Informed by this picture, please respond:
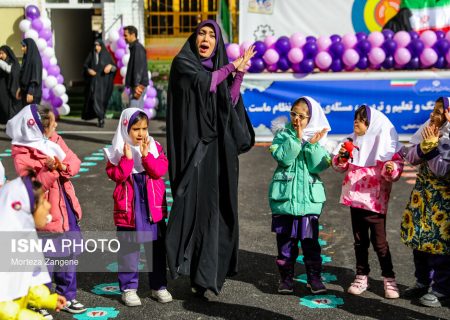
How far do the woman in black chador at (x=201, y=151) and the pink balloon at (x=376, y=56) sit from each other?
6697 mm

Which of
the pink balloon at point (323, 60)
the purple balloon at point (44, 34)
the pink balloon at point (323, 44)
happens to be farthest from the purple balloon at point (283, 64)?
the purple balloon at point (44, 34)

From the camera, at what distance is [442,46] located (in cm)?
1145

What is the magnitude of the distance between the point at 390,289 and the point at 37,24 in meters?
11.0

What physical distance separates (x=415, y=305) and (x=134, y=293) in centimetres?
208

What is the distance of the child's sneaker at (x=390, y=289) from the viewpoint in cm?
515

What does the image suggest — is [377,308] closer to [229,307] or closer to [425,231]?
[425,231]

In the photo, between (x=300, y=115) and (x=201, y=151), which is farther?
(x=300, y=115)

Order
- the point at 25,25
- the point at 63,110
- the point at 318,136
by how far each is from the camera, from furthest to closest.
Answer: the point at 63,110 < the point at 25,25 < the point at 318,136

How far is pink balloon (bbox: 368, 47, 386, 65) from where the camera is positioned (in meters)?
11.3

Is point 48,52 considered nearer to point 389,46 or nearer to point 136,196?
point 389,46

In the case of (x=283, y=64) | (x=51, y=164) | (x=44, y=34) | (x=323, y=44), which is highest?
(x=44, y=34)

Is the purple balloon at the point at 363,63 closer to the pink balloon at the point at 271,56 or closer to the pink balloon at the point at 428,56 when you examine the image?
the pink balloon at the point at 428,56

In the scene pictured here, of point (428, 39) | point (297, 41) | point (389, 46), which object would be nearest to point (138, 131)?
point (297, 41)

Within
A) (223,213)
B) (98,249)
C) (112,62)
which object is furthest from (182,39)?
A: (223,213)
